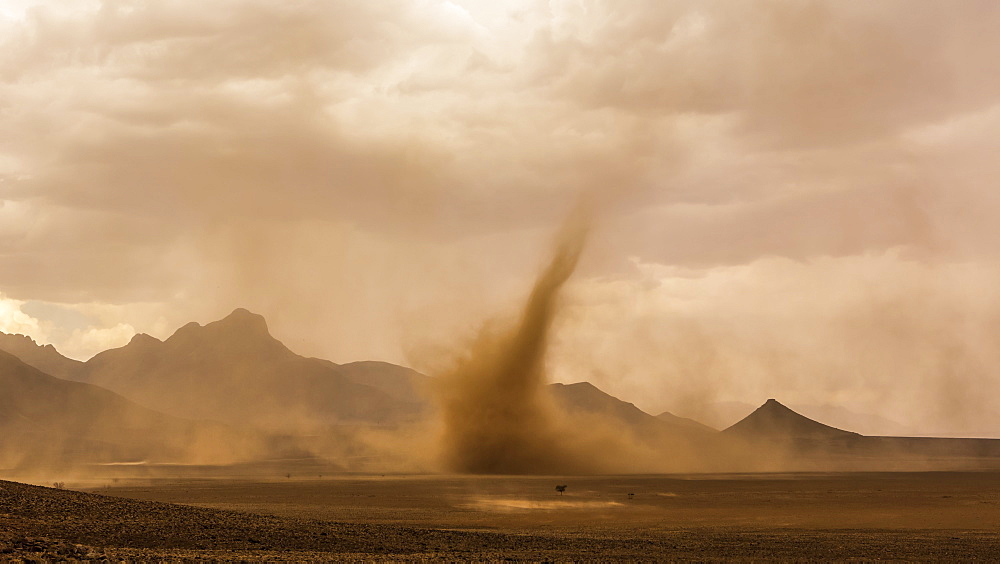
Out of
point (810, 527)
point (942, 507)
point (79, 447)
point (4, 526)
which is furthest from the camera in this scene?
point (79, 447)

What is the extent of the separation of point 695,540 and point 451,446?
82.6m

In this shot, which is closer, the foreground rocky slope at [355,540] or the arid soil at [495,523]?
the foreground rocky slope at [355,540]

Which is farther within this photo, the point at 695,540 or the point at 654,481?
the point at 654,481

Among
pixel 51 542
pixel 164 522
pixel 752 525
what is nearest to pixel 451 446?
pixel 752 525

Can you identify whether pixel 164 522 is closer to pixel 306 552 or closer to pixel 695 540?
pixel 306 552

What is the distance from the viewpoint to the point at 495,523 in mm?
52656

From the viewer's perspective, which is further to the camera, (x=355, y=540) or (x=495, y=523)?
(x=495, y=523)

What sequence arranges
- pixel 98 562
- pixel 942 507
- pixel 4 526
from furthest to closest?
pixel 942 507
pixel 4 526
pixel 98 562

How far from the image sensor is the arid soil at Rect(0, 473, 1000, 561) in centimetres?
3688

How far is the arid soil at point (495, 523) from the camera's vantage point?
3688cm

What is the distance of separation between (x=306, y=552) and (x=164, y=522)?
1007cm

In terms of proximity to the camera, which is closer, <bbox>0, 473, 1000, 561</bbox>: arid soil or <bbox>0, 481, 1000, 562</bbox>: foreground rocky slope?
<bbox>0, 481, 1000, 562</bbox>: foreground rocky slope

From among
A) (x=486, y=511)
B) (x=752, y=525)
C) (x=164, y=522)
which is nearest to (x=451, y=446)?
(x=486, y=511)

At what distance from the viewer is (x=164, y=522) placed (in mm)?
42469
